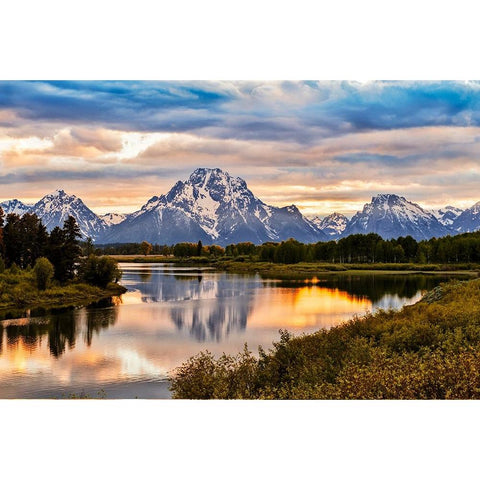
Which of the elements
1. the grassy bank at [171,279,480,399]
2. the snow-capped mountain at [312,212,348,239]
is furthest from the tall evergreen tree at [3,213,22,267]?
the snow-capped mountain at [312,212,348,239]

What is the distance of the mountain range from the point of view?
956 centimetres

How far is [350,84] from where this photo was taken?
8945 millimetres

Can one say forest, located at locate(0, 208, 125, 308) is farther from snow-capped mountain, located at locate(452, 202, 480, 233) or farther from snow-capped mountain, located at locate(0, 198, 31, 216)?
snow-capped mountain, located at locate(452, 202, 480, 233)

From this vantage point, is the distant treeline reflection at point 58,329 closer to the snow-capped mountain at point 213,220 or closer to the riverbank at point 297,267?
the riverbank at point 297,267

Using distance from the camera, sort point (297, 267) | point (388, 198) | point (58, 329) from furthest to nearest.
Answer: point (297, 267)
point (58, 329)
point (388, 198)

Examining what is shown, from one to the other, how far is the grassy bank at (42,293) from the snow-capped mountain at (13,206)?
2021mm

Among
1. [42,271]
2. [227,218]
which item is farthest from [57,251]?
[227,218]

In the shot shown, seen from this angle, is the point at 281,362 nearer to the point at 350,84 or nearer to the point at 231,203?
the point at 231,203

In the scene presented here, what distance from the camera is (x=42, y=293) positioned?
1132 centimetres

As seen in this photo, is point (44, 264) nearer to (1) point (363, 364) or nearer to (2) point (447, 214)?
(1) point (363, 364)

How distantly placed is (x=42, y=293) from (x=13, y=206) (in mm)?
2797

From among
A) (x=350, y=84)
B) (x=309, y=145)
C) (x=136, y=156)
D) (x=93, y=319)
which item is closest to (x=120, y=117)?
(x=136, y=156)
